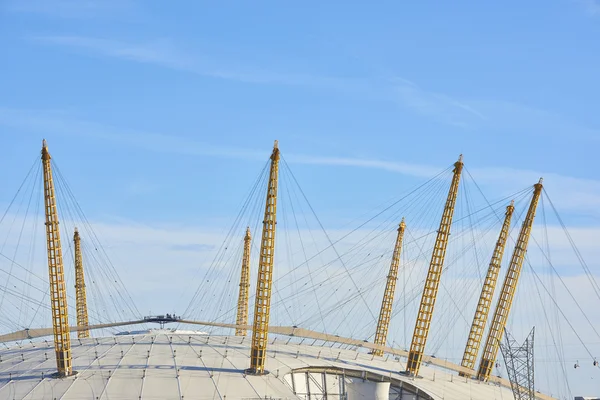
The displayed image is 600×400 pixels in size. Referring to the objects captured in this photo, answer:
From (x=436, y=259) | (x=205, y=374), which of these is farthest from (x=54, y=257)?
(x=436, y=259)

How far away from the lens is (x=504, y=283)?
620 ft

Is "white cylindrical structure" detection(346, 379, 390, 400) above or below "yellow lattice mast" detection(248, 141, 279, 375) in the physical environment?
below

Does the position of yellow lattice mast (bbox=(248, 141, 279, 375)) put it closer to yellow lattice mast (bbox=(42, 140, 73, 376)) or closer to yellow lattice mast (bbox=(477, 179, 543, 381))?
yellow lattice mast (bbox=(42, 140, 73, 376))

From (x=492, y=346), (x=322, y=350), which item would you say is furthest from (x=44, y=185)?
(x=492, y=346)

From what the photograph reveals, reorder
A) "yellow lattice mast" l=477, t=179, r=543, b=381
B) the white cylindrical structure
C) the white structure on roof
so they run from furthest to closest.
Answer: "yellow lattice mast" l=477, t=179, r=543, b=381
the white cylindrical structure
the white structure on roof

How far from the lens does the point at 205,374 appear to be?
130m

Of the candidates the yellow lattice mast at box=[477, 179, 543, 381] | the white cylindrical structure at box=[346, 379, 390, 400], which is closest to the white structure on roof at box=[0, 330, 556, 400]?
the white cylindrical structure at box=[346, 379, 390, 400]

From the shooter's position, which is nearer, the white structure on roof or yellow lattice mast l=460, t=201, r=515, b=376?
the white structure on roof

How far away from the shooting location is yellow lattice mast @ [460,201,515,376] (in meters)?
189

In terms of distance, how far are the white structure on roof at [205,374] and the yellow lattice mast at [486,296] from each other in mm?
29848

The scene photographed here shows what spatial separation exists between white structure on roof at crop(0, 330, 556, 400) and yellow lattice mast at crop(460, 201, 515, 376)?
29848mm

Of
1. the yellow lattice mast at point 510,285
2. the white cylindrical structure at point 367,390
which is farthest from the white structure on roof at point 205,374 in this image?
the yellow lattice mast at point 510,285

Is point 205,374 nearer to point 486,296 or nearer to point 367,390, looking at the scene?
point 367,390

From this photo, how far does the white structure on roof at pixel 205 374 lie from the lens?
4904 inches
